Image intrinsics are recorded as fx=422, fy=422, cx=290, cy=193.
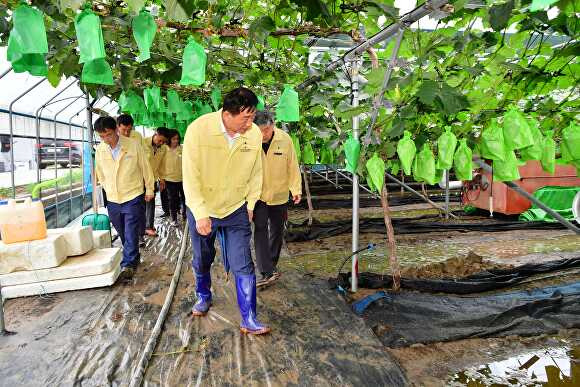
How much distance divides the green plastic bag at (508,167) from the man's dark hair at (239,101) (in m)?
1.76

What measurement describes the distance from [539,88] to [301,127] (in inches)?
168

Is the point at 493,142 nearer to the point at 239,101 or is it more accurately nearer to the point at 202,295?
the point at 239,101

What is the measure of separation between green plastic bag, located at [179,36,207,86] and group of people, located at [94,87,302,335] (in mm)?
226

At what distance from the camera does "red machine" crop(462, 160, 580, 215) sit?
744 centimetres

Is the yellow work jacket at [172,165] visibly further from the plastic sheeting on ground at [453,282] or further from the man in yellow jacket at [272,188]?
the plastic sheeting on ground at [453,282]

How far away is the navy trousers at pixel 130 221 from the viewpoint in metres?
4.31

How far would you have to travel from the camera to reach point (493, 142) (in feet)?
9.48

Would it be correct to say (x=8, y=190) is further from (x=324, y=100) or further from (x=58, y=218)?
(x=324, y=100)

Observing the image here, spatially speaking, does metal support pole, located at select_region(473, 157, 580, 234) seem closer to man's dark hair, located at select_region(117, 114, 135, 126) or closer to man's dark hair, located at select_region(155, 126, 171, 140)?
man's dark hair, located at select_region(117, 114, 135, 126)

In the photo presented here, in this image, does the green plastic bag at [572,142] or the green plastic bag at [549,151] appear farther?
the green plastic bag at [549,151]

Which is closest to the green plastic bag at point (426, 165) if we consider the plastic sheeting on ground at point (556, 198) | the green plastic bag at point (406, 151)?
the green plastic bag at point (406, 151)

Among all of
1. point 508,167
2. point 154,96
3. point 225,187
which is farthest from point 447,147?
point 154,96

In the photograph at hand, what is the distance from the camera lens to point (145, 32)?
204 cm

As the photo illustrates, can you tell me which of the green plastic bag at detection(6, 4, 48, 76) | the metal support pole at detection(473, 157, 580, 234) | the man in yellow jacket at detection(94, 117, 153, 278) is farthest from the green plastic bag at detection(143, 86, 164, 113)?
the metal support pole at detection(473, 157, 580, 234)
